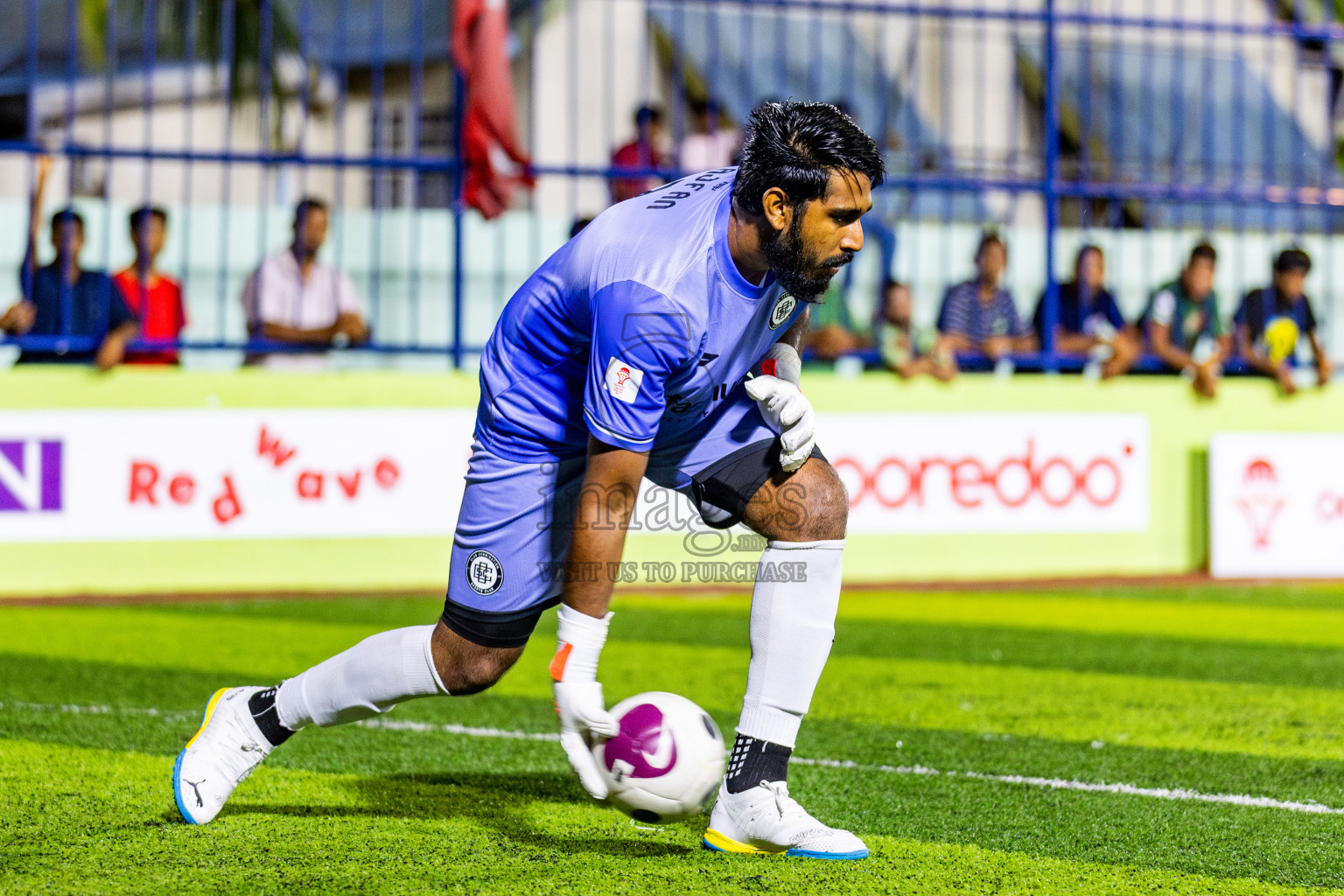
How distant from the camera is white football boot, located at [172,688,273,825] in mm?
3666

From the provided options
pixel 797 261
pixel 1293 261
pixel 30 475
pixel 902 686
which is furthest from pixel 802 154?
pixel 1293 261

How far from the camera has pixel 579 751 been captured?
3279 millimetres

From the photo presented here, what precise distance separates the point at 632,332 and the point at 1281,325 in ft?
26.8

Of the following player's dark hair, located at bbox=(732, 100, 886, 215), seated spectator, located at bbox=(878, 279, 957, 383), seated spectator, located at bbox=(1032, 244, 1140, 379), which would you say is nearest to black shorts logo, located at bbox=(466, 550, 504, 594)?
player's dark hair, located at bbox=(732, 100, 886, 215)

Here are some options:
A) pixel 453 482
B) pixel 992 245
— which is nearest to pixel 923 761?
pixel 453 482

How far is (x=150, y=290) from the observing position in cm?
907

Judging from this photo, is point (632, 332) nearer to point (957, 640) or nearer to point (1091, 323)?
point (957, 640)

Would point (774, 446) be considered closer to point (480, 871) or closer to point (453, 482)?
point (480, 871)

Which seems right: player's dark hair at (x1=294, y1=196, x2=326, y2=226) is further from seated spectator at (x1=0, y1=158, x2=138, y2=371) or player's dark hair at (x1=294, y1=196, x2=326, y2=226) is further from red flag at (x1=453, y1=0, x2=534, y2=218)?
seated spectator at (x1=0, y1=158, x2=138, y2=371)

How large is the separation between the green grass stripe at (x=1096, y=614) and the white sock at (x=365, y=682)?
15.1ft

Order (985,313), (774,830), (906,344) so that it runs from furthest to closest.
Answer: (985,313)
(906,344)
(774,830)

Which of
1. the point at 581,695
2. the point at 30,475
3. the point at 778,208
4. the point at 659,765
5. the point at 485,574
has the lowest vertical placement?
the point at 30,475

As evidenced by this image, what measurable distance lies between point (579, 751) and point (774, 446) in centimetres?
86

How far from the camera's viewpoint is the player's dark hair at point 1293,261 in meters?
10.2
